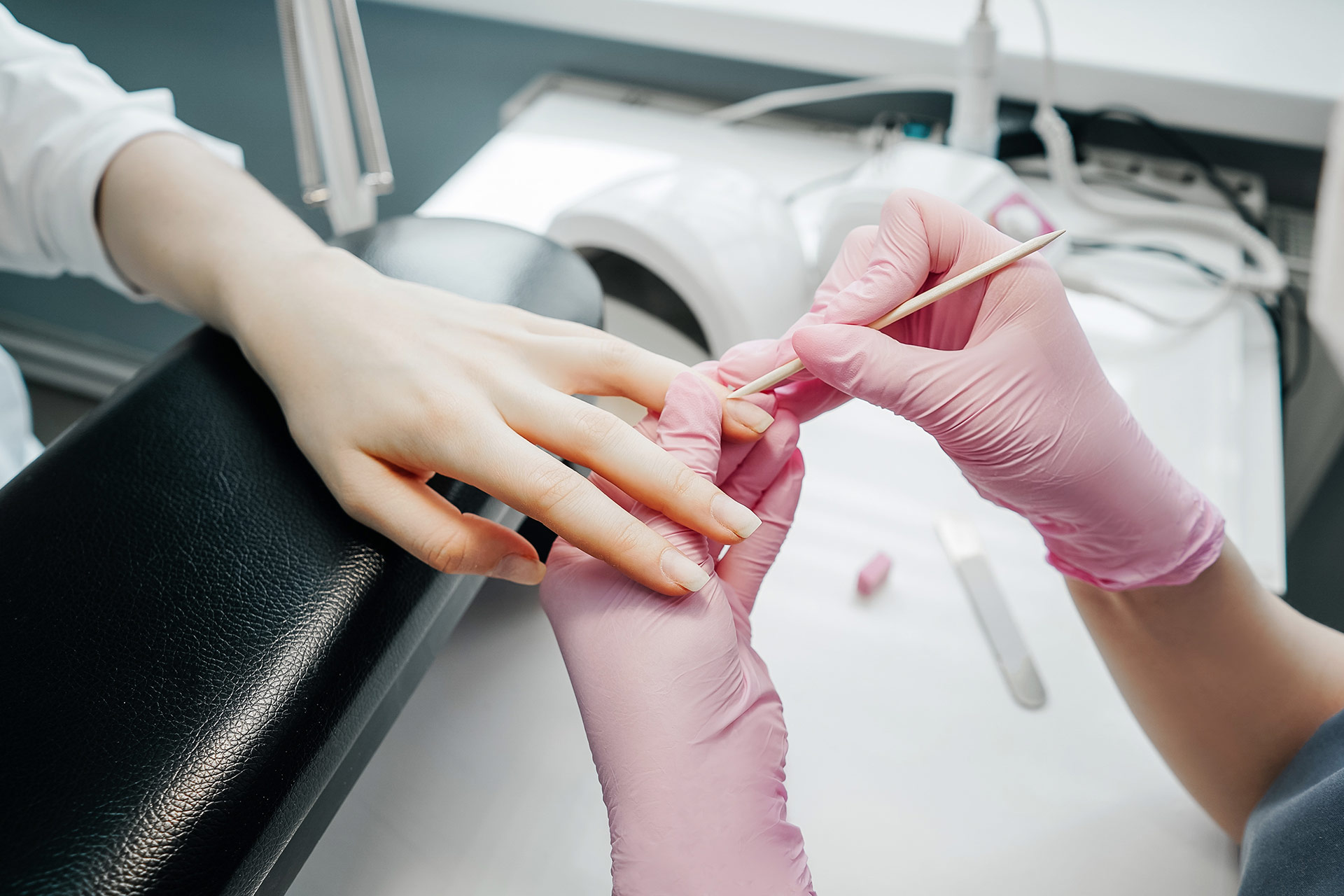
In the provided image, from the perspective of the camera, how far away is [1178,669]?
66cm

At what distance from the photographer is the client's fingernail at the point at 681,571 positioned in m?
0.54

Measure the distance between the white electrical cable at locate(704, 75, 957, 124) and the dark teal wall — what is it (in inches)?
3.7

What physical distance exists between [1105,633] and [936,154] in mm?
647

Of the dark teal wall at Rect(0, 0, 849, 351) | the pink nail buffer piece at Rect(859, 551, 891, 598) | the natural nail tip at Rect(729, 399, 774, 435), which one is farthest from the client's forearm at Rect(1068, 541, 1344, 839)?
the dark teal wall at Rect(0, 0, 849, 351)

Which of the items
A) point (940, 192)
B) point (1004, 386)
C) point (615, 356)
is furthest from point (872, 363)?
point (940, 192)

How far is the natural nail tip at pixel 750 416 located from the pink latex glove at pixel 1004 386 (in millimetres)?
35

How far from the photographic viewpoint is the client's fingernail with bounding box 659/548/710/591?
0.54 meters

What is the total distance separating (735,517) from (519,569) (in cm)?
17

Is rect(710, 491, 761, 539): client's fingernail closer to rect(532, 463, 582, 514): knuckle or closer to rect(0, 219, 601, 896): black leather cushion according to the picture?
rect(532, 463, 582, 514): knuckle

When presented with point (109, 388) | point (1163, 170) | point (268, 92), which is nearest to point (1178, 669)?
point (1163, 170)

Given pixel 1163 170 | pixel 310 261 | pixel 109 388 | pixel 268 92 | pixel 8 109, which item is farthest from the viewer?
Result: pixel 109 388

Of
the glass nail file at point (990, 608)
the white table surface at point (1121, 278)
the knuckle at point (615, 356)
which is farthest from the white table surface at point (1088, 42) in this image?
the knuckle at point (615, 356)

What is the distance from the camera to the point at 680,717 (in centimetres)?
54

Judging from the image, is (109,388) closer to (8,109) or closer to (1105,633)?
(8,109)
